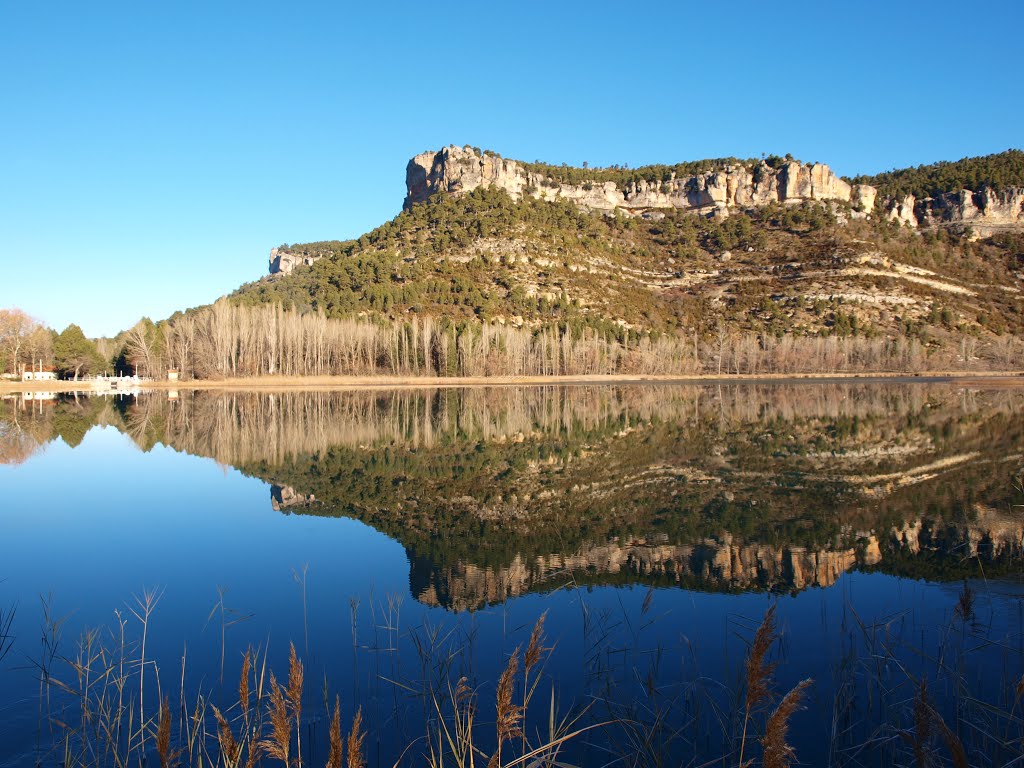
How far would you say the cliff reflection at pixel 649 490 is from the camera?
8922 mm

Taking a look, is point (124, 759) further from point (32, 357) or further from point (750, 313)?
point (750, 313)

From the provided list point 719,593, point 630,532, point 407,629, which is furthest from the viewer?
point 630,532

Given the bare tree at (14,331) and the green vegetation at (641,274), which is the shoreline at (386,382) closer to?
the bare tree at (14,331)

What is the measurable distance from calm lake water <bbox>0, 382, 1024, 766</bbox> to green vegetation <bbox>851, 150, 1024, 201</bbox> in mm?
154514

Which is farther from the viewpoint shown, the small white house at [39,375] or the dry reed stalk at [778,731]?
the small white house at [39,375]

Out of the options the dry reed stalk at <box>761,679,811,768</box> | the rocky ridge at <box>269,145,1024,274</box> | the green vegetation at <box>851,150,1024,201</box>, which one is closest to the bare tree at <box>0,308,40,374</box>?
the rocky ridge at <box>269,145,1024,274</box>

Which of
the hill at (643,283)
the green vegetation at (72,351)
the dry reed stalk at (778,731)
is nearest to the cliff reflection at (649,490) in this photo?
the dry reed stalk at (778,731)

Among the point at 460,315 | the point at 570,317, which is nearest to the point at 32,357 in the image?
the point at 460,315

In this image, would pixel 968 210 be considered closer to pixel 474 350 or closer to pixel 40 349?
pixel 474 350

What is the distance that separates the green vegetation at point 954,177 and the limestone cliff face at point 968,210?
2712 mm

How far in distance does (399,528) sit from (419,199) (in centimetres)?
12749

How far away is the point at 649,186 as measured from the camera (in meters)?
142

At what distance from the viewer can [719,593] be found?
26.0 ft

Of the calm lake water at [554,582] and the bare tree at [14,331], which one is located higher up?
the bare tree at [14,331]
